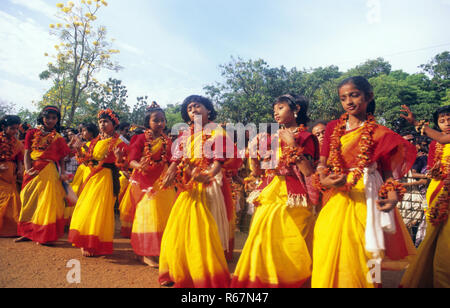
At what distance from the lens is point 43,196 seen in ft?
18.2

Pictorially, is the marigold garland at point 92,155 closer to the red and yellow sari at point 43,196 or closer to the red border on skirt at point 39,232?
the red and yellow sari at point 43,196

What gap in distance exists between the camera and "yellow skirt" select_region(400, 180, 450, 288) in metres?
2.93

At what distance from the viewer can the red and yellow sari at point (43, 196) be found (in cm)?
546

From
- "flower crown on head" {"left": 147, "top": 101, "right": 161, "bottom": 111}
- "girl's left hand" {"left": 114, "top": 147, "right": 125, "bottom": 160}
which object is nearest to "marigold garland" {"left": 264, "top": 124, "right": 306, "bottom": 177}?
"flower crown on head" {"left": 147, "top": 101, "right": 161, "bottom": 111}

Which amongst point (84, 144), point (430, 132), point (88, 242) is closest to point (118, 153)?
point (88, 242)

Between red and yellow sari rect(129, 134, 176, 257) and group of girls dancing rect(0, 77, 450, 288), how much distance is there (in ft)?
0.05

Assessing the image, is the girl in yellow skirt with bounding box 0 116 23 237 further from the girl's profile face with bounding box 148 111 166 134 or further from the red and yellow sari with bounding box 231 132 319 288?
the red and yellow sari with bounding box 231 132 319 288

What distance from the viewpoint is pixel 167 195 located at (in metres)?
4.80

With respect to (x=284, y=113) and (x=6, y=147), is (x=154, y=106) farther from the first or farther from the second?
(x=6, y=147)

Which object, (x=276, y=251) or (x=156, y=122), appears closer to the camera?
(x=276, y=251)

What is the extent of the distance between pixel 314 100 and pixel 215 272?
2316 centimetres

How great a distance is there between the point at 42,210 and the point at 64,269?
63.6 inches
